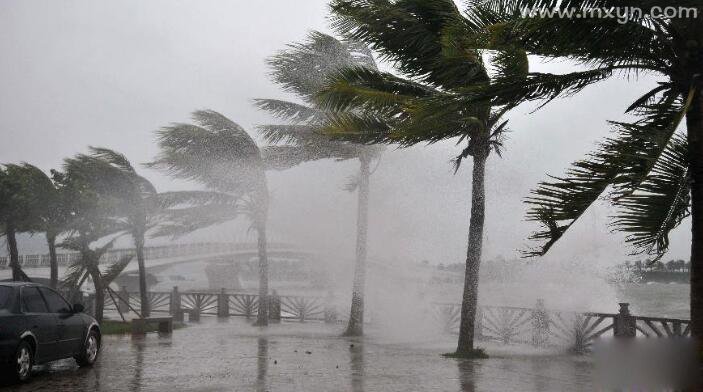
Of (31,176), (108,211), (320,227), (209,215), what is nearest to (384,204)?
(320,227)

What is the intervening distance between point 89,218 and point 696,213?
21.9m

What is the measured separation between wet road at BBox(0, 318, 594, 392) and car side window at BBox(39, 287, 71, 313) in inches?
42.3

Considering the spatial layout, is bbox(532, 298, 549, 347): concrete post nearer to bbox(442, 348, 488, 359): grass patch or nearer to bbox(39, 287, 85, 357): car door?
bbox(442, 348, 488, 359): grass patch

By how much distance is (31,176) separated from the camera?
1062 inches

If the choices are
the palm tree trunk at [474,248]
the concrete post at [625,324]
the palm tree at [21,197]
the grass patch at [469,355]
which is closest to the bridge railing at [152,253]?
the palm tree at [21,197]

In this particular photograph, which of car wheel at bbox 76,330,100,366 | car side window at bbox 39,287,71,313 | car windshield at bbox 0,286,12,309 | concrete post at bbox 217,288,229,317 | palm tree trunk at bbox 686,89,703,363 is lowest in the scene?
concrete post at bbox 217,288,229,317

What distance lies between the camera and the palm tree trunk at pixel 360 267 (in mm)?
20484

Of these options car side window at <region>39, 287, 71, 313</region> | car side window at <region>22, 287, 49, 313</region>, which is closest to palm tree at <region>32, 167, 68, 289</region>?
car side window at <region>39, 287, 71, 313</region>

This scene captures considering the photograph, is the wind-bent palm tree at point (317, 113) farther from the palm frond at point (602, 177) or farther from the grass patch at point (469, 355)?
the palm frond at point (602, 177)

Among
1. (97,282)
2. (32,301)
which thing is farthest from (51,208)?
(32,301)

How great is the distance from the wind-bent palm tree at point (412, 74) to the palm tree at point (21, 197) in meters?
18.3

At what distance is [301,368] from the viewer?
12133mm

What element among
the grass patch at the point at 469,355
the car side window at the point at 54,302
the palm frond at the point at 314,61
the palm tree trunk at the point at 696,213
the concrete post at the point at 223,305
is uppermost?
the palm frond at the point at 314,61

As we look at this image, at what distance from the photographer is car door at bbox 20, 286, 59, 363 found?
10156mm
